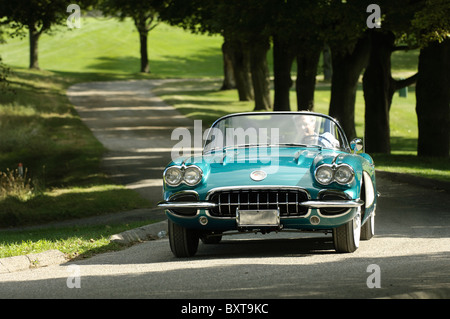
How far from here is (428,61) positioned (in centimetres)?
2458

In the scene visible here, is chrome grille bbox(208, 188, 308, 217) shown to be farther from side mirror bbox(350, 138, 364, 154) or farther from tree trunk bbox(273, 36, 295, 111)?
tree trunk bbox(273, 36, 295, 111)

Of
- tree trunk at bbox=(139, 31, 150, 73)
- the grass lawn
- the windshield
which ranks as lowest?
the grass lawn

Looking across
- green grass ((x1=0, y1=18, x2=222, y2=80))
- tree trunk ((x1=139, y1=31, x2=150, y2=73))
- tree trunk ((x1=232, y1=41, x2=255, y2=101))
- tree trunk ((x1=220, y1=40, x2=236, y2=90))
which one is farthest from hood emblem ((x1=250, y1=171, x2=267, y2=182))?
tree trunk ((x1=139, y1=31, x2=150, y2=73))

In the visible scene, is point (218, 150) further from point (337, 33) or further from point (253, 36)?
point (253, 36)

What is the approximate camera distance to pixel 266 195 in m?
9.59

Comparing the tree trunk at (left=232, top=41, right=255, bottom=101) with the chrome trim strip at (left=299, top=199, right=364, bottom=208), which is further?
the tree trunk at (left=232, top=41, right=255, bottom=101)

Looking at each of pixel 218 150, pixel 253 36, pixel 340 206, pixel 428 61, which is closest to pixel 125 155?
pixel 253 36

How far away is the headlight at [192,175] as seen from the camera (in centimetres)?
973

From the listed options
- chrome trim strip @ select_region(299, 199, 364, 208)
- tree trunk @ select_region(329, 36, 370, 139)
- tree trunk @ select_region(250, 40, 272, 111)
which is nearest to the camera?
chrome trim strip @ select_region(299, 199, 364, 208)

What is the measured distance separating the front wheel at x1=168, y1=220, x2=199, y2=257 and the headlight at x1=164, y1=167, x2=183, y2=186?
1.56ft

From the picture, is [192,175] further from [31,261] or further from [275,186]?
[31,261]

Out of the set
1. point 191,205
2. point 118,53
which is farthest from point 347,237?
point 118,53

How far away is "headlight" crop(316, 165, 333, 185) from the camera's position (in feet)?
31.3
